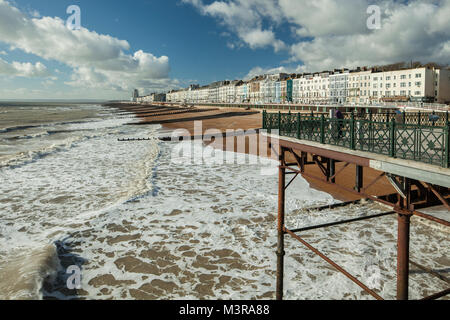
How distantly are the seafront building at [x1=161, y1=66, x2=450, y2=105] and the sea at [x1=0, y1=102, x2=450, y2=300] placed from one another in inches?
2437

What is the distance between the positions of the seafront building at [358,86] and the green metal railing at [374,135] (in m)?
65.4

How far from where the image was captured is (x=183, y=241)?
1131 centimetres

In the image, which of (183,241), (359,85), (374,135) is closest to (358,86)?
(359,85)

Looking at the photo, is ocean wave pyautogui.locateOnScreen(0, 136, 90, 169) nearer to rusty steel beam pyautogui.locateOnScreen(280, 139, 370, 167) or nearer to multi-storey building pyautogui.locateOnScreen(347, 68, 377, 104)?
rusty steel beam pyautogui.locateOnScreen(280, 139, 370, 167)

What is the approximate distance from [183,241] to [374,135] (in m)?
7.52

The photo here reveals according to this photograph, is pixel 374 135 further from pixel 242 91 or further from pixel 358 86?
pixel 242 91

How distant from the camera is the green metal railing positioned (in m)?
5.33

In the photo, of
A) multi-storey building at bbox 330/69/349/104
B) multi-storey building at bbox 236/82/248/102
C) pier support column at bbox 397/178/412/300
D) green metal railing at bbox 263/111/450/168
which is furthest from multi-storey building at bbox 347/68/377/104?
pier support column at bbox 397/178/412/300

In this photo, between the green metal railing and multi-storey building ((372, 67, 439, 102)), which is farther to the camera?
multi-storey building ((372, 67, 439, 102))

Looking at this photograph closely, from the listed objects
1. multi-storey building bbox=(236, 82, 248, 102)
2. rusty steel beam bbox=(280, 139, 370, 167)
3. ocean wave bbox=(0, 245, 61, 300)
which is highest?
multi-storey building bbox=(236, 82, 248, 102)

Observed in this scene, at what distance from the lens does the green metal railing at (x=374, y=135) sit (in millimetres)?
5328
